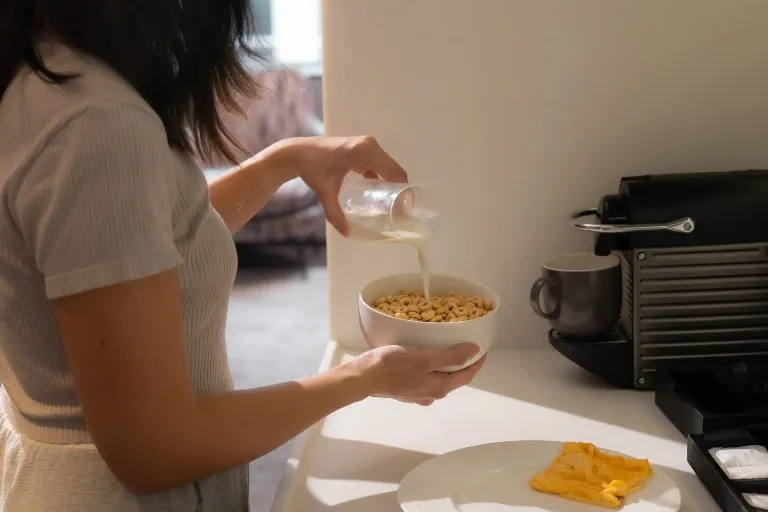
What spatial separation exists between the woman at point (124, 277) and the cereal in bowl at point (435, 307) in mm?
92

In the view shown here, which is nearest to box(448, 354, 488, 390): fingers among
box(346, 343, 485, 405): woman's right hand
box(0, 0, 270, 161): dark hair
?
box(346, 343, 485, 405): woman's right hand

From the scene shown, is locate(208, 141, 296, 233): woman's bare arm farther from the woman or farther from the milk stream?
the woman

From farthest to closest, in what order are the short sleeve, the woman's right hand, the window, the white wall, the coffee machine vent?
the window
the white wall
the coffee machine vent
the woman's right hand
the short sleeve

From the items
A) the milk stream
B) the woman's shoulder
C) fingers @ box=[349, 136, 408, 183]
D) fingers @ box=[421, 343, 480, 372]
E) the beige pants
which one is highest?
the woman's shoulder

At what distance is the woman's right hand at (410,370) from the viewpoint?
0.89 m

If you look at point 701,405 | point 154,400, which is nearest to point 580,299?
point 701,405

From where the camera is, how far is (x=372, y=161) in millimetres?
1107

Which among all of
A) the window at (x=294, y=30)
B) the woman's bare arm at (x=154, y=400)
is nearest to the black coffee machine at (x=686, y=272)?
the woman's bare arm at (x=154, y=400)

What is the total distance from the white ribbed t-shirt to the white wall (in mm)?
555

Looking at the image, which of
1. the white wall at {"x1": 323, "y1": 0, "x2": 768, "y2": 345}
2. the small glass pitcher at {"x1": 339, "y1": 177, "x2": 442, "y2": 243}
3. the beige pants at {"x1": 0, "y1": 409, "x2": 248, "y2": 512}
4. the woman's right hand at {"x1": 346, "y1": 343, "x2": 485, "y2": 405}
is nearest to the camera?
the beige pants at {"x1": 0, "y1": 409, "x2": 248, "y2": 512}

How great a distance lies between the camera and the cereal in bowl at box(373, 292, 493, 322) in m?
0.99

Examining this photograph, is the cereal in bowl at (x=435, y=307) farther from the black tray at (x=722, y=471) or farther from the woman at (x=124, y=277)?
the black tray at (x=722, y=471)

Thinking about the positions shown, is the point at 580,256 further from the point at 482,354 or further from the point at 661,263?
the point at 482,354

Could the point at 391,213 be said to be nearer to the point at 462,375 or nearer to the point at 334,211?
the point at 334,211
